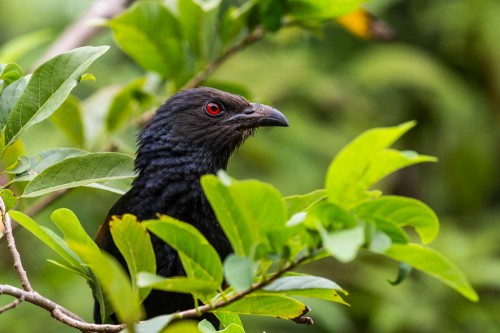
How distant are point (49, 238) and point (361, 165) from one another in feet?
3.33

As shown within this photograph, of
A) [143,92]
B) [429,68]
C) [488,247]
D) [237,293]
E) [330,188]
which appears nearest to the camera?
[330,188]

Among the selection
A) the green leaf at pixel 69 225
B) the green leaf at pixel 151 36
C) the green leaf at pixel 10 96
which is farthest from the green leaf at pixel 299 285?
the green leaf at pixel 151 36

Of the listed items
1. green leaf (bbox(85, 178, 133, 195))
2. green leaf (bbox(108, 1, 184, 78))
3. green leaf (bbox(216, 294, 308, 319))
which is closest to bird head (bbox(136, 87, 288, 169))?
→ green leaf (bbox(108, 1, 184, 78))

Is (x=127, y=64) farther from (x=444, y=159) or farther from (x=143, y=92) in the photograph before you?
(x=143, y=92)

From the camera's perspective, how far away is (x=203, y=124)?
180 inches

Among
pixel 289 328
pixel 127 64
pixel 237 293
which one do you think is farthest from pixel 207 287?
pixel 127 64

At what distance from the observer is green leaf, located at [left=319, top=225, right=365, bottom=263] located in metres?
1.79

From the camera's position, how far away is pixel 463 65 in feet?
29.8

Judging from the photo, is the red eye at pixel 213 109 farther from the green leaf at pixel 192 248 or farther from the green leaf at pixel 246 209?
the green leaf at pixel 246 209

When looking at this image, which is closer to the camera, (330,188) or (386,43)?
(330,188)

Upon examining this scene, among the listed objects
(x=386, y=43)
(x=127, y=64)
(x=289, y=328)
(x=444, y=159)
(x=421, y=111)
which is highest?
(x=127, y=64)

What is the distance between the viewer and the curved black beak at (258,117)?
4305mm

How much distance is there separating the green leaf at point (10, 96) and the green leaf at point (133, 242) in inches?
28.9

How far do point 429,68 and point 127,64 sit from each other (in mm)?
3227
